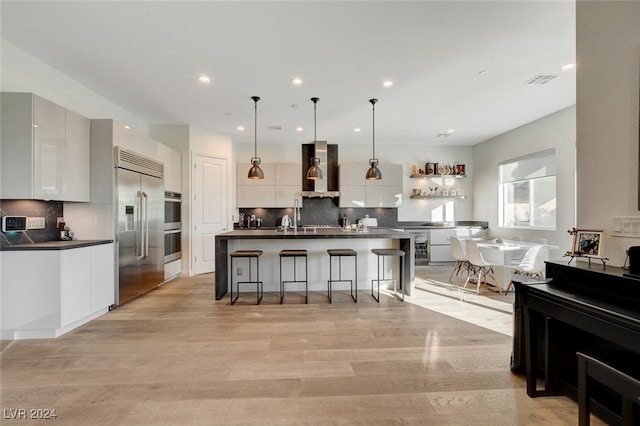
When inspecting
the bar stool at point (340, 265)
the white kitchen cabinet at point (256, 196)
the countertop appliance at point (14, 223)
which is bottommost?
the bar stool at point (340, 265)

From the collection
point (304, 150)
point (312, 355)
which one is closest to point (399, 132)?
point (304, 150)

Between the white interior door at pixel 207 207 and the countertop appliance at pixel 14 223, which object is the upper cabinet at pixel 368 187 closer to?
the white interior door at pixel 207 207

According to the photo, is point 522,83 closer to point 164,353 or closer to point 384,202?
point 384,202

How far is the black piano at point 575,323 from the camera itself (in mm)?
1414

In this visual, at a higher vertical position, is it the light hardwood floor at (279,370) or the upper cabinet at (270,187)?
the upper cabinet at (270,187)

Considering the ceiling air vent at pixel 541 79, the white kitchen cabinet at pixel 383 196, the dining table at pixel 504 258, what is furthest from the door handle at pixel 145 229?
the ceiling air vent at pixel 541 79

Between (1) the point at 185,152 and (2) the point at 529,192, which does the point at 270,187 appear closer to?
(1) the point at 185,152

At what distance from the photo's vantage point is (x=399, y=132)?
5.89 m

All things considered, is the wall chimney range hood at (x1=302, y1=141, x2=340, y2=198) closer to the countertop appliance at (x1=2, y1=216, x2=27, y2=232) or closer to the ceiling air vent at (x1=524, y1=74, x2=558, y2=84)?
the ceiling air vent at (x1=524, y1=74, x2=558, y2=84)

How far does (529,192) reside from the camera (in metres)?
5.46

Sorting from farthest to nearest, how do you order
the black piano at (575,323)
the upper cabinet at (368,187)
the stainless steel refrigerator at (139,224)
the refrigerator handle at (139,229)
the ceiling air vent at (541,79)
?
the upper cabinet at (368,187)
the refrigerator handle at (139,229)
the stainless steel refrigerator at (139,224)
the ceiling air vent at (541,79)
the black piano at (575,323)

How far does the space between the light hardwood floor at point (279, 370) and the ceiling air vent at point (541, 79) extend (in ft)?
9.71

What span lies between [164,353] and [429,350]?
233 cm

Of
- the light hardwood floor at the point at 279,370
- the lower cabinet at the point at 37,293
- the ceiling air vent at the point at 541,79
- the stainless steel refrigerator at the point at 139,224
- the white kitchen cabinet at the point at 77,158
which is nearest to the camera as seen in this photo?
the light hardwood floor at the point at 279,370
